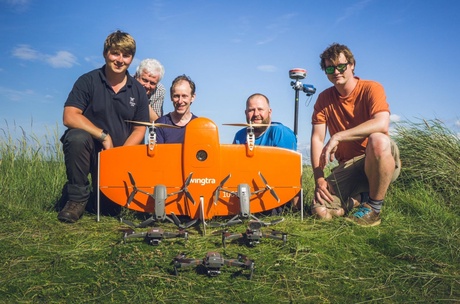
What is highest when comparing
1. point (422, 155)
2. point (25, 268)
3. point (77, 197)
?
point (422, 155)

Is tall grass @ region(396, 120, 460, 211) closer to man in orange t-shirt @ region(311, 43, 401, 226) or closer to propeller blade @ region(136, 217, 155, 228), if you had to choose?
man in orange t-shirt @ region(311, 43, 401, 226)

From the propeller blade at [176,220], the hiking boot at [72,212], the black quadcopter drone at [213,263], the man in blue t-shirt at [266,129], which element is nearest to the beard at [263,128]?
the man in blue t-shirt at [266,129]

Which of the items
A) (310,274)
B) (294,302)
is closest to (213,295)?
(294,302)

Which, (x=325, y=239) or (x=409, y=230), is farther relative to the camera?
(x=409, y=230)

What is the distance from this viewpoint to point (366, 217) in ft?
13.6

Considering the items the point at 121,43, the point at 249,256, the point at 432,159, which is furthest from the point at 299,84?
the point at 249,256

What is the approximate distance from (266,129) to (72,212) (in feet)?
7.29

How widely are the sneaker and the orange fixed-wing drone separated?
2.41 ft

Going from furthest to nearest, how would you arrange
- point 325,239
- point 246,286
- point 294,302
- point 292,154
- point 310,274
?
point 292,154 → point 325,239 → point 310,274 → point 246,286 → point 294,302

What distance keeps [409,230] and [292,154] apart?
1276mm

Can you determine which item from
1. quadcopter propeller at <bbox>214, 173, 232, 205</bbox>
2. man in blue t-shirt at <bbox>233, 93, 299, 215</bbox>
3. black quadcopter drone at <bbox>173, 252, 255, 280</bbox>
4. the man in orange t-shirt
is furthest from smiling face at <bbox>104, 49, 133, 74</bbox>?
black quadcopter drone at <bbox>173, 252, 255, 280</bbox>

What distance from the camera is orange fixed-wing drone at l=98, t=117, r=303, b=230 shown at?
405 centimetres

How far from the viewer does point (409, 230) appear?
3.91 metres

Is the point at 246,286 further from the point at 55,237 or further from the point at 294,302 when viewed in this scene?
the point at 55,237
